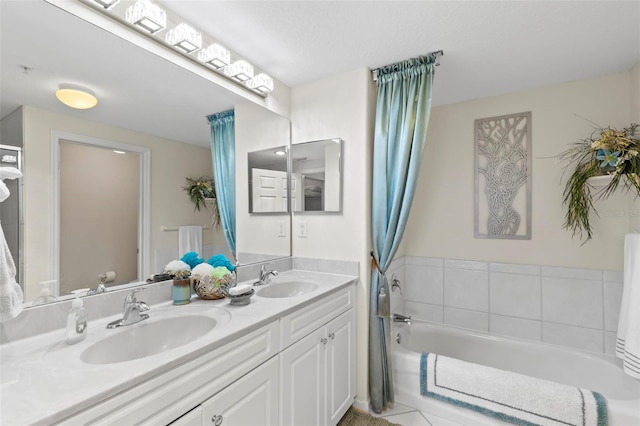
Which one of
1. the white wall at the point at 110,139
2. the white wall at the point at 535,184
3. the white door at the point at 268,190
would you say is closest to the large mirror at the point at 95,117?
the white wall at the point at 110,139

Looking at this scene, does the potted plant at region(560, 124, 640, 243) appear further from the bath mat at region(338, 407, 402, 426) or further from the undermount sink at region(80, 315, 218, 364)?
the undermount sink at region(80, 315, 218, 364)

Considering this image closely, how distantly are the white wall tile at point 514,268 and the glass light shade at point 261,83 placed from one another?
7.45 feet

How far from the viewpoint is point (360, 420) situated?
6.23 ft

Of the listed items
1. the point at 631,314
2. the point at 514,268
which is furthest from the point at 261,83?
the point at 631,314

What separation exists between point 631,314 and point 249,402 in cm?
215

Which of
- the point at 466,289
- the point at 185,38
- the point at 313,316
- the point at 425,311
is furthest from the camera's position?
the point at 425,311

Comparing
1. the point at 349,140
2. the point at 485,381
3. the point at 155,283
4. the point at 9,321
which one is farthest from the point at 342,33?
the point at 485,381

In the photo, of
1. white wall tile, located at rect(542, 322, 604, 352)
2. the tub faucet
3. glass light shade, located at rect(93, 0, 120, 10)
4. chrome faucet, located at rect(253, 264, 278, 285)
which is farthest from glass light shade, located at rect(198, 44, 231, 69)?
white wall tile, located at rect(542, 322, 604, 352)

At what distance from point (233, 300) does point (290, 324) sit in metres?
0.30

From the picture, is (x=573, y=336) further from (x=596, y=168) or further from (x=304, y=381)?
(x=304, y=381)

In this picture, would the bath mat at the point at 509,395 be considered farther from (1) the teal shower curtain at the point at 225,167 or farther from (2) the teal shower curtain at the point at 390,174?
(1) the teal shower curtain at the point at 225,167

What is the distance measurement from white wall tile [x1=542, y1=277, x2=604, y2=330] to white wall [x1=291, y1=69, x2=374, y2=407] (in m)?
1.49

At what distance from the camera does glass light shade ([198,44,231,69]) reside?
1649mm

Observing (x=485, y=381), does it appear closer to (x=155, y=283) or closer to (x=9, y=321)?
(x=155, y=283)
